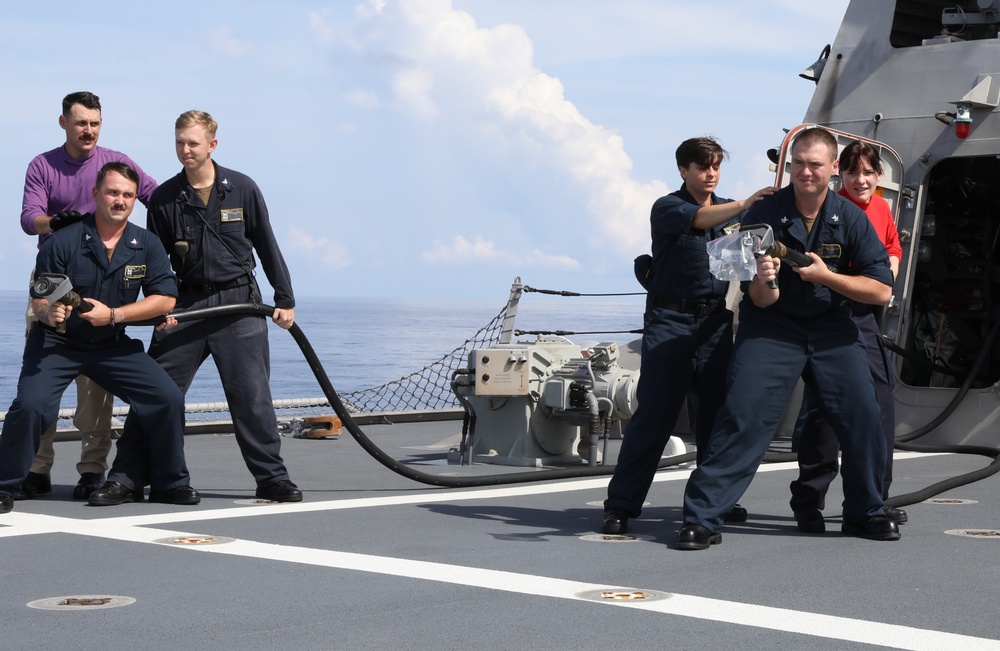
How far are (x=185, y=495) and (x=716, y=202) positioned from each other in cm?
272

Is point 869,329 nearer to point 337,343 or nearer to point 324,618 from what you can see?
point 324,618

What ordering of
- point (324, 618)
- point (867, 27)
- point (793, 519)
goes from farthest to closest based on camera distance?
point (867, 27)
point (793, 519)
point (324, 618)

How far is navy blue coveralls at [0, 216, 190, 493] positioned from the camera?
607 cm

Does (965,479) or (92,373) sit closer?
(92,373)

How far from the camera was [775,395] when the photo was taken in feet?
17.3

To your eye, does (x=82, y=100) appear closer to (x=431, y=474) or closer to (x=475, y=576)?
(x=431, y=474)

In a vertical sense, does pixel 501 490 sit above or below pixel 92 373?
below

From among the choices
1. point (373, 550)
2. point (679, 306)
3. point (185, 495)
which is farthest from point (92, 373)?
point (679, 306)

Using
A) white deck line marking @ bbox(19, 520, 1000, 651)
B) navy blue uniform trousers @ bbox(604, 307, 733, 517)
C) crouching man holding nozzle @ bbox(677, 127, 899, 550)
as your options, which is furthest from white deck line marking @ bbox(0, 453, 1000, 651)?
navy blue uniform trousers @ bbox(604, 307, 733, 517)

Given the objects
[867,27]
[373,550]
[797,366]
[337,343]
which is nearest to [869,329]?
[797,366]

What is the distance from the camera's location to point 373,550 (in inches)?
199

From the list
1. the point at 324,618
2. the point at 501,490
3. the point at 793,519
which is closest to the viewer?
the point at 324,618

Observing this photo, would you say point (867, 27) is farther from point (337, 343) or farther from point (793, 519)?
point (337, 343)

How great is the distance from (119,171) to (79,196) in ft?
1.83
